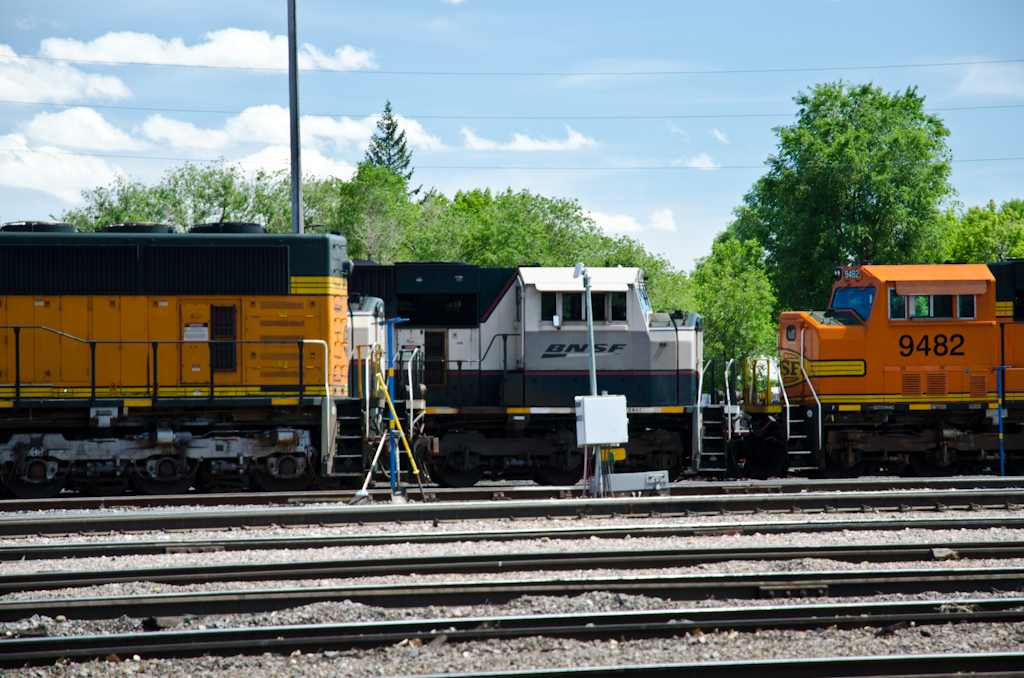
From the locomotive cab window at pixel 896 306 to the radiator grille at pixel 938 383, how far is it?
107 cm

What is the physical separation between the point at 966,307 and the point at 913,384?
5.11 feet

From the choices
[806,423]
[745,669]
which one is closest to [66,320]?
[745,669]

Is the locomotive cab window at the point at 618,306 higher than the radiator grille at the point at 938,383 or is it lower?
higher

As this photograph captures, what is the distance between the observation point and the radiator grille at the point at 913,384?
1370 centimetres

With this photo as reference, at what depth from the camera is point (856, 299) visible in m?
14.2

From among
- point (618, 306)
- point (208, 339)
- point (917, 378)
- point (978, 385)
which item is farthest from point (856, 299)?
point (208, 339)

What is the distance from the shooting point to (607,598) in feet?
20.5

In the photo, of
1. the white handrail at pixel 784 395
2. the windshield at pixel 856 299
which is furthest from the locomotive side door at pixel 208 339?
the windshield at pixel 856 299

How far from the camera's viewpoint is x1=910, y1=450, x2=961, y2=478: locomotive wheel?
1389 cm

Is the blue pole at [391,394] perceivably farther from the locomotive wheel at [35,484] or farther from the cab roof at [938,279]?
the cab roof at [938,279]

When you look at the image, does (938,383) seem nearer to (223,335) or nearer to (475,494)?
(475,494)

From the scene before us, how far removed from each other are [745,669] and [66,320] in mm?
10336

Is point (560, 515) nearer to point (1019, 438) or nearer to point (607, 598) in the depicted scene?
point (607, 598)

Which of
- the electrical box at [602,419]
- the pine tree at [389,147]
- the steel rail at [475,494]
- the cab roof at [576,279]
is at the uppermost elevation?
the pine tree at [389,147]
